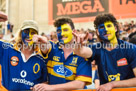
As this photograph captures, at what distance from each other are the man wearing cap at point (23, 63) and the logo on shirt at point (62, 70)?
164mm

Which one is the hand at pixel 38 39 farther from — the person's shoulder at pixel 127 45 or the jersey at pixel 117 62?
the person's shoulder at pixel 127 45

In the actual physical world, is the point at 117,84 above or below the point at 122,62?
below

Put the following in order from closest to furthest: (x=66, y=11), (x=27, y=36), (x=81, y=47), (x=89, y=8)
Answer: (x=81, y=47) → (x=27, y=36) → (x=89, y=8) → (x=66, y=11)

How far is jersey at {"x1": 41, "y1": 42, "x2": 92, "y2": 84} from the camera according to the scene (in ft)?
7.55

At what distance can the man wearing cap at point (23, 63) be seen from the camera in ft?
7.54

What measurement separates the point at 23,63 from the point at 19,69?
0.32ft

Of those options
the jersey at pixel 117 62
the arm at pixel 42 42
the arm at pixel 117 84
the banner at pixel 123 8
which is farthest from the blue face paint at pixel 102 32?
the banner at pixel 123 8

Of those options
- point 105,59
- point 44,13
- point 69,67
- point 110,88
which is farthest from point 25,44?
point 44,13

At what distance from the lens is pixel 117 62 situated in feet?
7.41

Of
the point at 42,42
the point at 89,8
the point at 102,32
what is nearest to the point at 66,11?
the point at 89,8

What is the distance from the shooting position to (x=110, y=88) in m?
1.94

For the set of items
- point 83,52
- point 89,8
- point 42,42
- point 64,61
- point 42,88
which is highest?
point 89,8

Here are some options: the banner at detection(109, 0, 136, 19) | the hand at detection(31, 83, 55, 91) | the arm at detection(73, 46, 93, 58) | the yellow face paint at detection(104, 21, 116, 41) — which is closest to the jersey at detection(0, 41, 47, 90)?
the hand at detection(31, 83, 55, 91)

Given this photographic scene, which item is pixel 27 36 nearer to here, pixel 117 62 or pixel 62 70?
pixel 62 70
